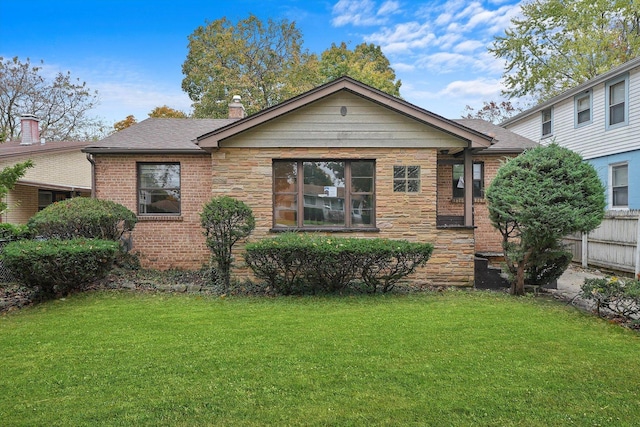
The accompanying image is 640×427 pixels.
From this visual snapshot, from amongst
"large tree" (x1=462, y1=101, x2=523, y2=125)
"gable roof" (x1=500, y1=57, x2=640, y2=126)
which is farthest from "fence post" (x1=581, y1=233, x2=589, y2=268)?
"large tree" (x1=462, y1=101, x2=523, y2=125)

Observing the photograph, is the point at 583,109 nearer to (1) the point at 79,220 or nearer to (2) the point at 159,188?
(2) the point at 159,188

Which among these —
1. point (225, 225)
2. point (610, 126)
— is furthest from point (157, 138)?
point (610, 126)

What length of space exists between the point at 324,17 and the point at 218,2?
7952mm

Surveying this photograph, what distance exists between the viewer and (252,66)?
28578 millimetres

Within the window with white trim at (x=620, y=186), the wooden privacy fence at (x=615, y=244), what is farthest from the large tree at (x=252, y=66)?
the wooden privacy fence at (x=615, y=244)

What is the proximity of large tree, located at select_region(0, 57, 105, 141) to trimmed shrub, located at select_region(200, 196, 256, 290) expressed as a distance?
2598cm

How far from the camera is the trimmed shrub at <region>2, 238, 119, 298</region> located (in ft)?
22.8

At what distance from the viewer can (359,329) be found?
5.58 meters

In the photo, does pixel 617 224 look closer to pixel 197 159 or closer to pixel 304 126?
pixel 304 126

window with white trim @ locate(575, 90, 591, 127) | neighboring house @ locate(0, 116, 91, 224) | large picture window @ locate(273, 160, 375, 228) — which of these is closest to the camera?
large picture window @ locate(273, 160, 375, 228)

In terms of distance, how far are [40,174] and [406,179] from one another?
15.6 meters

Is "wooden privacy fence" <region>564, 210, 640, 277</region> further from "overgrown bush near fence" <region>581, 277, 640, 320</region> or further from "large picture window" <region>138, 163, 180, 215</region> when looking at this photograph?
"large picture window" <region>138, 163, 180, 215</region>

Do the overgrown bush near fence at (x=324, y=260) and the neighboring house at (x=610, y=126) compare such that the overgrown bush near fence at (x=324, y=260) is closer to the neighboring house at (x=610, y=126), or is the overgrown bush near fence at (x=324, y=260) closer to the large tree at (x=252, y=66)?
the neighboring house at (x=610, y=126)

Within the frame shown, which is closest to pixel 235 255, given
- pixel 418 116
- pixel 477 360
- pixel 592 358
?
pixel 418 116
